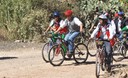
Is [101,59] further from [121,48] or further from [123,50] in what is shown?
[123,50]

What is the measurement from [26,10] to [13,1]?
0.99 meters

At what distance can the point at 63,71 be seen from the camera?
48.9 ft

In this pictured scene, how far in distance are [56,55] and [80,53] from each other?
1121 mm

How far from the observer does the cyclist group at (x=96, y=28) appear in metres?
13.8

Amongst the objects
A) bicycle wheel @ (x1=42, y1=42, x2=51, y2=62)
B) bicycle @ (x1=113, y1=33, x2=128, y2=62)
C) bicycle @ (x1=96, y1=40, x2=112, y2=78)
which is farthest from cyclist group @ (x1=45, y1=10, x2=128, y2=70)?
bicycle wheel @ (x1=42, y1=42, x2=51, y2=62)

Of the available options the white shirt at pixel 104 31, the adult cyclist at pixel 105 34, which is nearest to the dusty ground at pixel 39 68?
the adult cyclist at pixel 105 34

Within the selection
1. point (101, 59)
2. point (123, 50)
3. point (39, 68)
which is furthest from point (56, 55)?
point (123, 50)

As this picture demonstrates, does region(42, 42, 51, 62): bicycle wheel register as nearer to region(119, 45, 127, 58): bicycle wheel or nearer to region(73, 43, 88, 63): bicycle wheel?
region(73, 43, 88, 63): bicycle wheel

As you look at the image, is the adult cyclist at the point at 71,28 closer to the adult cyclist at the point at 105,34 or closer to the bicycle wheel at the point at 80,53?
the bicycle wheel at the point at 80,53

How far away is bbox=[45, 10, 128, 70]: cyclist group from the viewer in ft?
45.4

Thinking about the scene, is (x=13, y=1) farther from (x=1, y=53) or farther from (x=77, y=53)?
(x=77, y=53)

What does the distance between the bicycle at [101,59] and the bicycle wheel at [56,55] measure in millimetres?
2397

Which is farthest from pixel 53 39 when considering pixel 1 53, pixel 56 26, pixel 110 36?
pixel 1 53

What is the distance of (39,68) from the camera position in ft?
51.0
